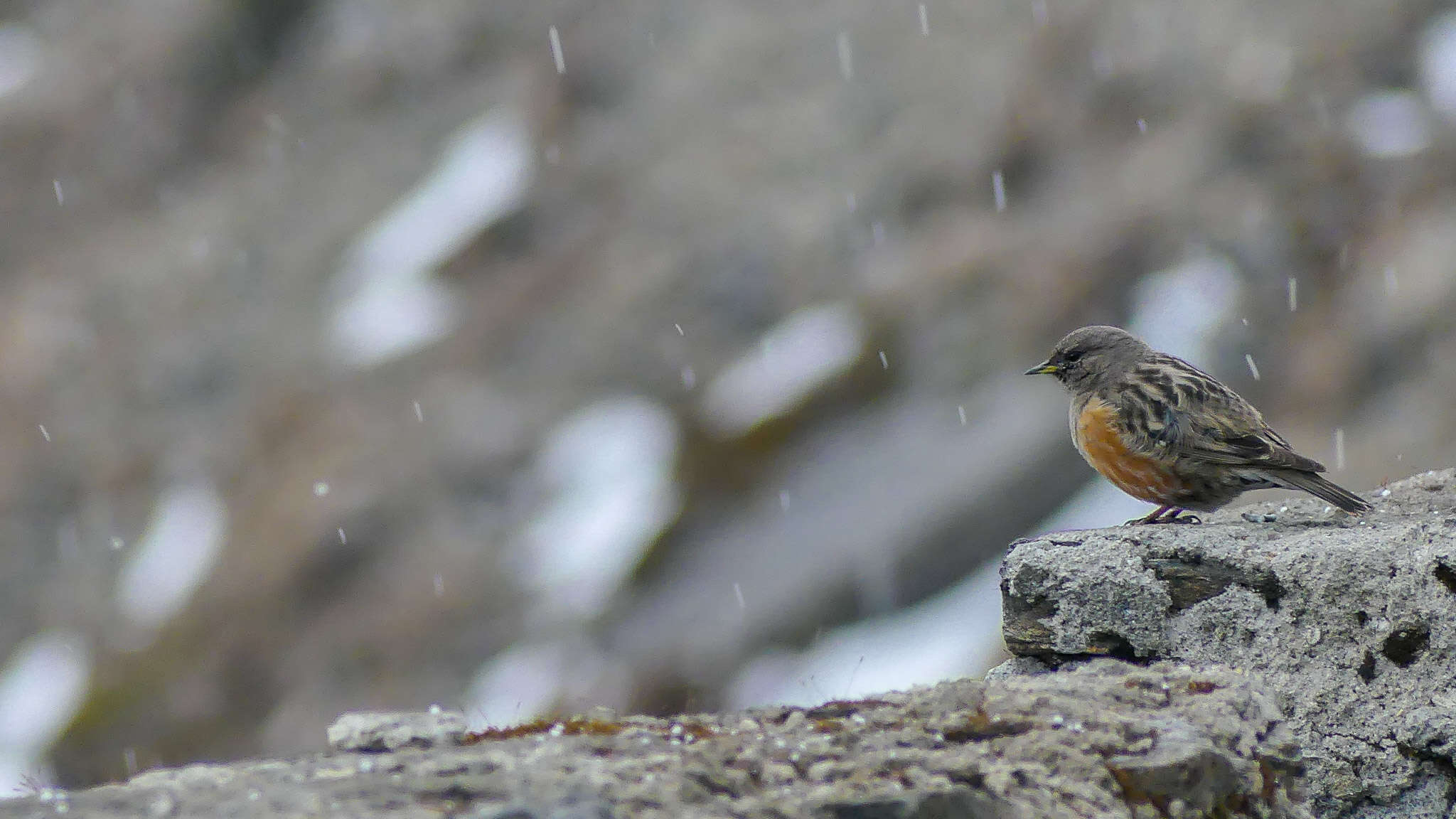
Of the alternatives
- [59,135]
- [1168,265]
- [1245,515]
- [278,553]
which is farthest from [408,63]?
[1245,515]

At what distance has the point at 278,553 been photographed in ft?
112

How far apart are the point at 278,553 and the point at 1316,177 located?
2871 centimetres

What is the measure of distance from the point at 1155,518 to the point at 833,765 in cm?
429

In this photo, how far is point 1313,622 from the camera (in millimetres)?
4871

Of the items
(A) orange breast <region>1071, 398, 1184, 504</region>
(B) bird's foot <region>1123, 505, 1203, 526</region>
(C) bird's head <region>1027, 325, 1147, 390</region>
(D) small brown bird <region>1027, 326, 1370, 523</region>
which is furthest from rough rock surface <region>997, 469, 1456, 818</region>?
(C) bird's head <region>1027, 325, 1147, 390</region>

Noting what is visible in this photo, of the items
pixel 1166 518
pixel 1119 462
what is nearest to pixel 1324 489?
pixel 1166 518

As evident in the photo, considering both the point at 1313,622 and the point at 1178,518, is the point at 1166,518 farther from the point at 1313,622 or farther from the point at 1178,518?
the point at 1313,622

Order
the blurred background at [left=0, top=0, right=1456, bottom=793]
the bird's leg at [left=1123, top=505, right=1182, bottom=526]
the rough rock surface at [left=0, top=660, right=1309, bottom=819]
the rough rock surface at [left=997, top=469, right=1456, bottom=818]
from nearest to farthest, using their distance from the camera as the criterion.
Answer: the rough rock surface at [left=0, top=660, right=1309, bottom=819] → the rough rock surface at [left=997, top=469, right=1456, bottom=818] → the bird's leg at [left=1123, top=505, right=1182, bottom=526] → the blurred background at [left=0, top=0, right=1456, bottom=793]

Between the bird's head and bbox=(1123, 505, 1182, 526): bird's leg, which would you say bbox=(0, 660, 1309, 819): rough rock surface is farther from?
the bird's head

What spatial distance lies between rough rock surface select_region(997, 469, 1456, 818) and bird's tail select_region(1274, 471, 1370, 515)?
32 centimetres

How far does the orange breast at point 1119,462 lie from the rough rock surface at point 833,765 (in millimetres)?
2634

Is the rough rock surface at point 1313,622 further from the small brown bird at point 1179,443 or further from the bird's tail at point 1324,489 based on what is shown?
the small brown bird at point 1179,443

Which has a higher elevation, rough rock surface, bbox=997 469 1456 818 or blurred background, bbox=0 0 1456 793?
blurred background, bbox=0 0 1456 793

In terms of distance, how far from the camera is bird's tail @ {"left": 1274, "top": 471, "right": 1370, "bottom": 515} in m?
5.71
